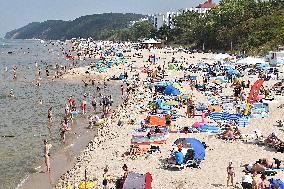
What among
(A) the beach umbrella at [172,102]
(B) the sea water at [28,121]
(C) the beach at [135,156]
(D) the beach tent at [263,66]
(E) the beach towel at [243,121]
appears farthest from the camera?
(D) the beach tent at [263,66]

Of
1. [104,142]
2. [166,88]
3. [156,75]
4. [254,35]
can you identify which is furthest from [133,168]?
[254,35]

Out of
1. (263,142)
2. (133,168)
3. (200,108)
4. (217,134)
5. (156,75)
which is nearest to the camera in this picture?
(133,168)

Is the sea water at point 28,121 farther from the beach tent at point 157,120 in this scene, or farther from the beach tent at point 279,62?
the beach tent at point 279,62

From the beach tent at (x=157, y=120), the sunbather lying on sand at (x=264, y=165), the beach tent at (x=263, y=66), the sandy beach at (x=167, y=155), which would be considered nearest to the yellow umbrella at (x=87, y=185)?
the sandy beach at (x=167, y=155)

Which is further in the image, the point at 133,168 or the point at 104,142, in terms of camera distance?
the point at 104,142

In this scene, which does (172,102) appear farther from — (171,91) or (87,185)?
(87,185)

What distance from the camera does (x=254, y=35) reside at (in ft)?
202

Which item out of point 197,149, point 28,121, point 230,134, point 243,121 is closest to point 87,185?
point 197,149

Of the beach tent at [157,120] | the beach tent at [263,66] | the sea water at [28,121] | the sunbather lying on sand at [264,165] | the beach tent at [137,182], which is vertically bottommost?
the sea water at [28,121]

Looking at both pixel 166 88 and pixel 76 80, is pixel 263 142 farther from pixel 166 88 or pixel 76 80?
pixel 76 80

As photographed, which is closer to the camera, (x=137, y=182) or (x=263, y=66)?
(x=137, y=182)

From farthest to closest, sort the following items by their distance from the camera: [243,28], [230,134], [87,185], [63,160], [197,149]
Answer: [243,28]
[230,134]
[63,160]
[197,149]
[87,185]

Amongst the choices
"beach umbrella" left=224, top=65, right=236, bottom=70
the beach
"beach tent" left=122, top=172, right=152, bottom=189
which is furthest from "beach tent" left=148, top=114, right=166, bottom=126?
"beach umbrella" left=224, top=65, right=236, bottom=70

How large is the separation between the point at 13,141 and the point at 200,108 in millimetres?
10103
